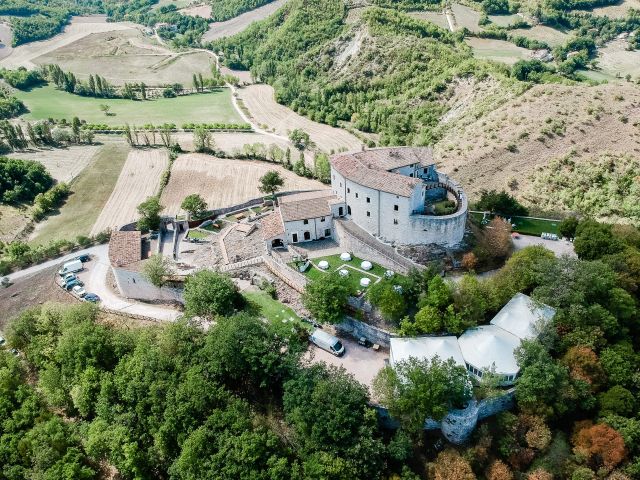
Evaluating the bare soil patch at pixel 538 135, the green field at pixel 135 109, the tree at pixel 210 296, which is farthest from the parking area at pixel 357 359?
the green field at pixel 135 109

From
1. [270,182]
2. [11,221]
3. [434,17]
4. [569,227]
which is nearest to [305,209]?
[270,182]

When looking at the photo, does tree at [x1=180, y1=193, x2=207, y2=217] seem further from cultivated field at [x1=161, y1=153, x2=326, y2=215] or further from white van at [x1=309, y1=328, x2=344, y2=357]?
white van at [x1=309, y1=328, x2=344, y2=357]

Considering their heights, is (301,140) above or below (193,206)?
below

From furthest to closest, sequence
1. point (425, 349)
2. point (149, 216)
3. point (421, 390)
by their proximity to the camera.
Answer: point (149, 216) < point (425, 349) < point (421, 390)

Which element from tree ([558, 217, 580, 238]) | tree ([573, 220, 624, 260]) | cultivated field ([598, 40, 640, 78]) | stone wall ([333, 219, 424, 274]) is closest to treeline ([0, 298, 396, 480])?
stone wall ([333, 219, 424, 274])

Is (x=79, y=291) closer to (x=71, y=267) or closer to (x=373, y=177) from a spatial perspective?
(x=71, y=267)

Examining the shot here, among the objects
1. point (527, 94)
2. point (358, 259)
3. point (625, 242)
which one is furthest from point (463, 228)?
point (527, 94)

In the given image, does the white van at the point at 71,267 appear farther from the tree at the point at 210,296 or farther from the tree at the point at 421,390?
the tree at the point at 421,390
